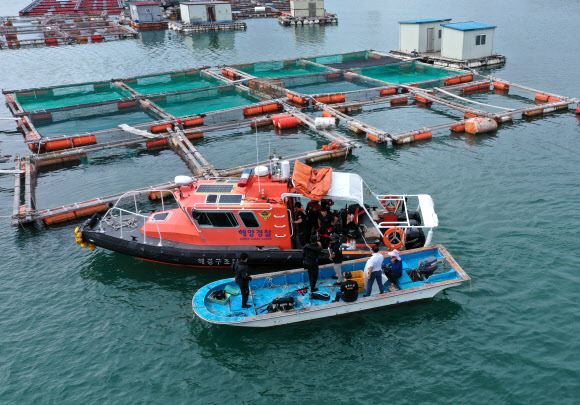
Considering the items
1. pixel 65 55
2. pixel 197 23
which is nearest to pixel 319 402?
pixel 65 55

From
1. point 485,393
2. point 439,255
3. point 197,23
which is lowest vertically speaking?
point 485,393

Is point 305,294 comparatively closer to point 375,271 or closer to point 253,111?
point 375,271

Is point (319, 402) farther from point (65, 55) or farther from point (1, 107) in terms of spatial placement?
point (65, 55)

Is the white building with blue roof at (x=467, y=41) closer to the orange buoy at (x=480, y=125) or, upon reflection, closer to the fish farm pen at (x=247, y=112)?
the fish farm pen at (x=247, y=112)

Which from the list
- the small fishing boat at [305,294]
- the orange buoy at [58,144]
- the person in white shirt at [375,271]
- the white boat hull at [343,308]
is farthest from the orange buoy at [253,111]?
the white boat hull at [343,308]

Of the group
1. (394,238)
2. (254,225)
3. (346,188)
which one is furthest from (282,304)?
(394,238)

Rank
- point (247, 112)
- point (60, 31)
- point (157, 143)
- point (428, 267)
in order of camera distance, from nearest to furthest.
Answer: point (428, 267)
point (157, 143)
point (247, 112)
point (60, 31)
